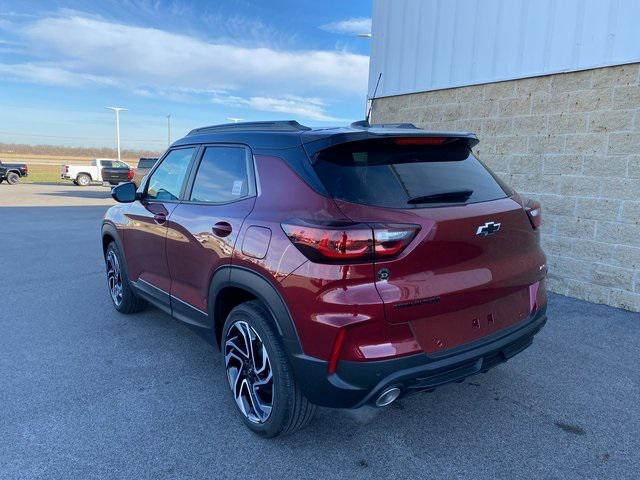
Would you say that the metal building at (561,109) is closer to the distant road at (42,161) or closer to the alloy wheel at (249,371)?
the alloy wheel at (249,371)

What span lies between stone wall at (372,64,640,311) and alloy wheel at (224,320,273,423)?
14.2 ft

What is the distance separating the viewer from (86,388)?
3266 mm

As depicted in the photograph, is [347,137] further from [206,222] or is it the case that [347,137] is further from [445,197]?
[206,222]

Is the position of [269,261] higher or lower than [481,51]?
lower

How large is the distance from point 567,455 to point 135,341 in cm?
344

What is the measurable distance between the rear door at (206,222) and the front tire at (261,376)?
36 cm

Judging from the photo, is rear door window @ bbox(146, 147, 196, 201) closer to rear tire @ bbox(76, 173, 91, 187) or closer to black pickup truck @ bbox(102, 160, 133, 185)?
black pickup truck @ bbox(102, 160, 133, 185)

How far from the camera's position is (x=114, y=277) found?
4.97 meters

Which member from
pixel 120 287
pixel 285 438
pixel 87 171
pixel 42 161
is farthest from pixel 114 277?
pixel 42 161

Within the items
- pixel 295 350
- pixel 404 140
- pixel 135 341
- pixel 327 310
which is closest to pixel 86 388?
pixel 135 341

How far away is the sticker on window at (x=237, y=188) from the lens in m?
2.83

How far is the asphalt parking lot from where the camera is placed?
2461 millimetres

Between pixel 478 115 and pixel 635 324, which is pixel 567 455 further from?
pixel 478 115

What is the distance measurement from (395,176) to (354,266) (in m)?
0.58
